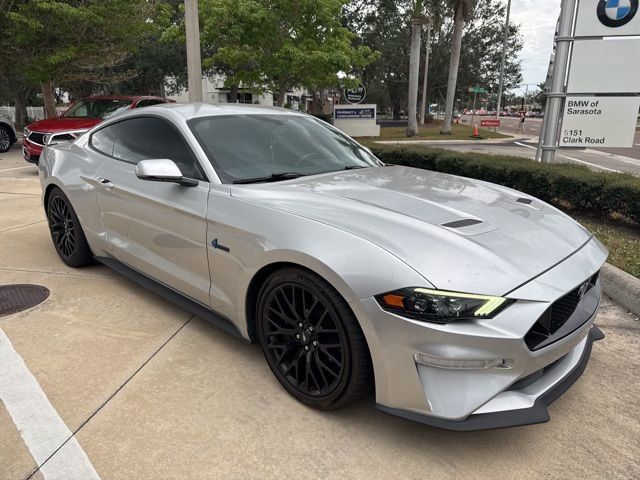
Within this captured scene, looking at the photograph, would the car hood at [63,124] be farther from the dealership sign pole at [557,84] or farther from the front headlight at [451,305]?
the front headlight at [451,305]

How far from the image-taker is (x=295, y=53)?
45.4 ft

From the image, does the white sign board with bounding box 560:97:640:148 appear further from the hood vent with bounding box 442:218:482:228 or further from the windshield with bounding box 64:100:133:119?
the windshield with bounding box 64:100:133:119

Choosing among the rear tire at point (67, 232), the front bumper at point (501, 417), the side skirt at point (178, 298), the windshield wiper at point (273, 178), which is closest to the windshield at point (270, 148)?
the windshield wiper at point (273, 178)

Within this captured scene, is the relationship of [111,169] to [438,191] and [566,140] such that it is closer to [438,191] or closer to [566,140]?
[438,191]

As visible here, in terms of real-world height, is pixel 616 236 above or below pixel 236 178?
below

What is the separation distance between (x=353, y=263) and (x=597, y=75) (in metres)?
6.64

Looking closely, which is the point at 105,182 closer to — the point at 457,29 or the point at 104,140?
the point at 104,140

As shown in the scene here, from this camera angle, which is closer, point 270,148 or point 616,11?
point 270,148

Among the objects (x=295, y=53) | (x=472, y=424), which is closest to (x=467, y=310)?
(x=472, y=424)

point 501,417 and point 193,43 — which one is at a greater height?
point 193,43

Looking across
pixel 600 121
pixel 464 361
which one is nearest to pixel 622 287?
pixel 464 361

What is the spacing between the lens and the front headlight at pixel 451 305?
1.95m

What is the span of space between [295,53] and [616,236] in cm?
1091

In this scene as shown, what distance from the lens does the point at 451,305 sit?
1.95 metres
